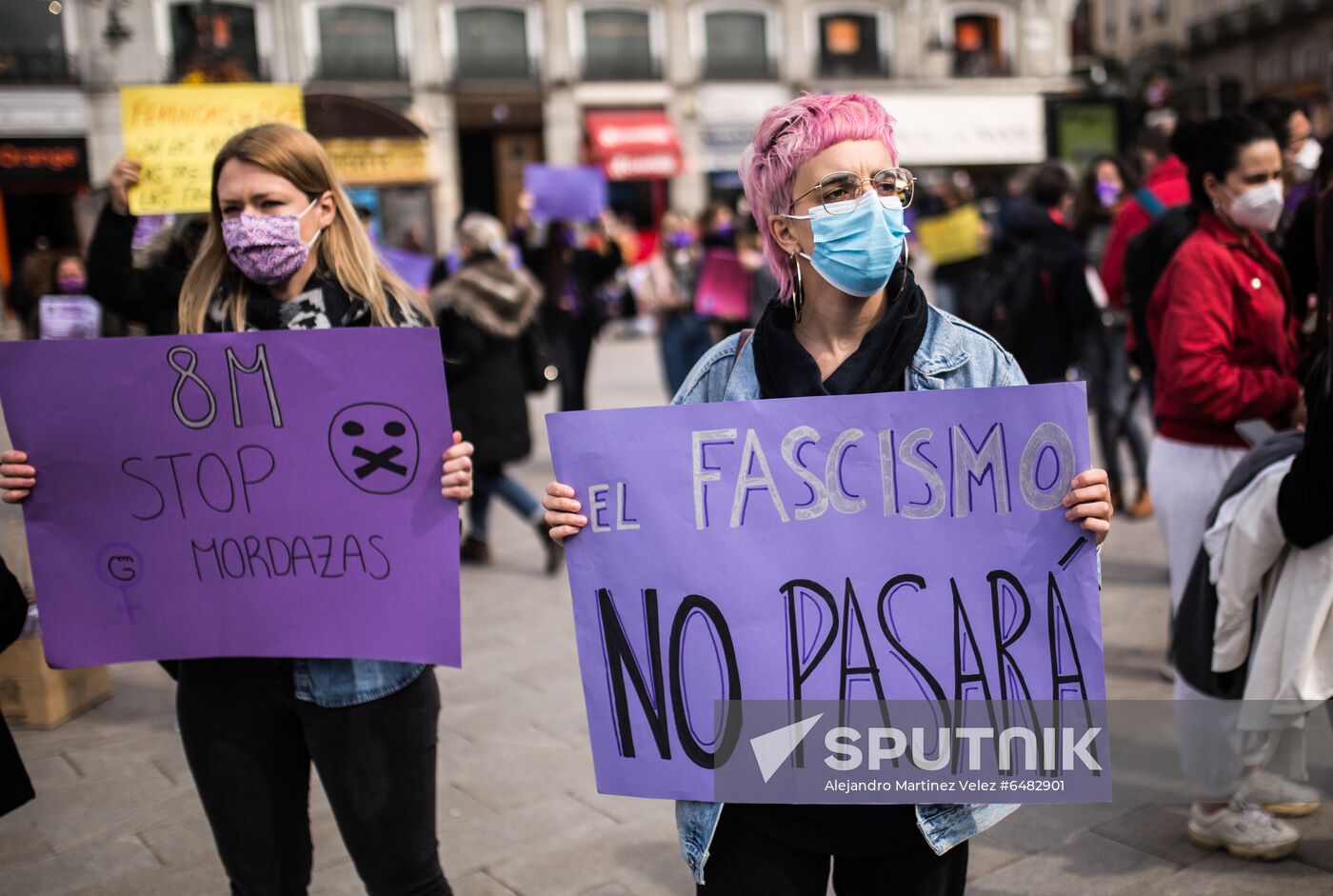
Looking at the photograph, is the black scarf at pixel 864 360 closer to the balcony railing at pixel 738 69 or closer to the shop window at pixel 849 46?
the balcony railing at pixel 738 69

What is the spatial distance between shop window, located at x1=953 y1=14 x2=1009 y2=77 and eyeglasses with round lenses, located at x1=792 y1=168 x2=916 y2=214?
101 feet

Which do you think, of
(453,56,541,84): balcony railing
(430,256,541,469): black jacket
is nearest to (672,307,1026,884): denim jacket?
(430,256,541,469): black jacket

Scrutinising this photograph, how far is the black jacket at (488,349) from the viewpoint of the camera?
6215 mm

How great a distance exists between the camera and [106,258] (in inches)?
117

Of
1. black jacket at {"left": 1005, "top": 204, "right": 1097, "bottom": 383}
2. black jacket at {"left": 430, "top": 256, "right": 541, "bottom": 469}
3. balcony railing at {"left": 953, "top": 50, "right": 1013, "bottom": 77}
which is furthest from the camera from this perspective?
balcony railing at {"left": 953, "top": 50, "right": 1013, "bottom": 77}

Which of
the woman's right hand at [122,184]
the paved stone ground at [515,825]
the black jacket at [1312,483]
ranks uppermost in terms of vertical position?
the woman's right hand at [122,184]

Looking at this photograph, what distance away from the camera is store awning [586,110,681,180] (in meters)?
27.8

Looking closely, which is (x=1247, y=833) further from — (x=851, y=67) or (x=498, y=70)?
(x=851, y=67)

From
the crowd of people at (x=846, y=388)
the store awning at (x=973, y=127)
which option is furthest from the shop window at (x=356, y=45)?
the crowd of people at (x=846, y=388)

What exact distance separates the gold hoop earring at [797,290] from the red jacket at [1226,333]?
67.2 inches

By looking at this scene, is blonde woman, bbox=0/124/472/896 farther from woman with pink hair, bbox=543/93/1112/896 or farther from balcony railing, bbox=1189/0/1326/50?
balcony railing, bbox=1189/0/1326/50

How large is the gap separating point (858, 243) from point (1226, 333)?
5.99 feet

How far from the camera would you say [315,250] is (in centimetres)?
248

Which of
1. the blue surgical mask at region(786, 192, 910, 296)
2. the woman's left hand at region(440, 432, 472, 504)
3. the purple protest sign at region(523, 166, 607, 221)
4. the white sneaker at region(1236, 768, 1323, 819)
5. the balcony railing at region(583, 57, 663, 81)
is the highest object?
the balcony railing at region(583, 57, 663, 81)
